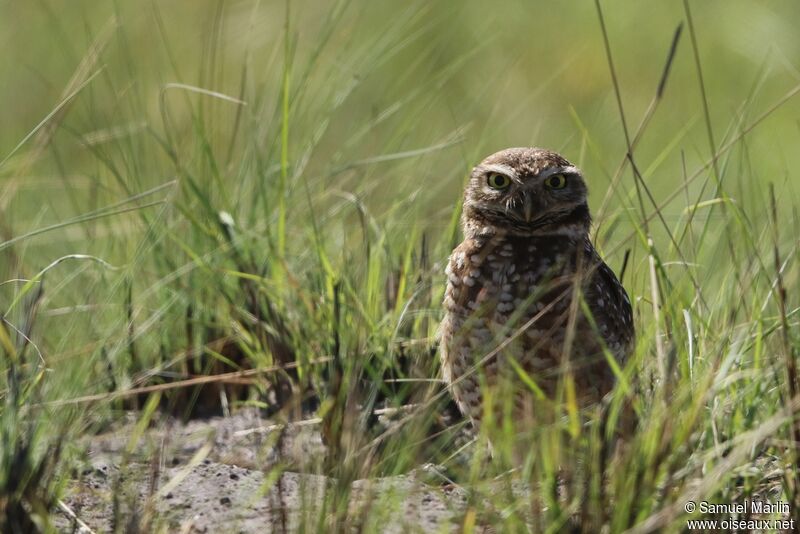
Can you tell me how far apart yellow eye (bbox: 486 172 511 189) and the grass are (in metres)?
0.39

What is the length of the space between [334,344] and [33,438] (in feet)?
4.23

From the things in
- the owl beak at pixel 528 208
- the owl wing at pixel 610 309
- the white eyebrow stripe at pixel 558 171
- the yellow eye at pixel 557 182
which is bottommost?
the owl wing at pixel 610 309

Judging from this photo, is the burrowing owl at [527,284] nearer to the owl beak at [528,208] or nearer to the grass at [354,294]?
the owl beak at [528,208]

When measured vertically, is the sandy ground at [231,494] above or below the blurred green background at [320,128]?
below

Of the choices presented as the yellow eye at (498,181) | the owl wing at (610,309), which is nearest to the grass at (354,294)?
the owl wing at (610,309)

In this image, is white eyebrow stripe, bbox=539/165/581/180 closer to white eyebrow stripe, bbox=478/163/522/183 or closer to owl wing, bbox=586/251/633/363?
white eyebrow stripe, bbox=478/163/522/183

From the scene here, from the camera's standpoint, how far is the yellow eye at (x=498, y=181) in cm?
435

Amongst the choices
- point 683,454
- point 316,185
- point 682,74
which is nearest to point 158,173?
point 316,185

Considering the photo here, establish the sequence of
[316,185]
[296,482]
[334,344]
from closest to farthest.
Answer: [296,482], [334,344], [316,185]

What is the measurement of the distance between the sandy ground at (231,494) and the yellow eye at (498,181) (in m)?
1.00

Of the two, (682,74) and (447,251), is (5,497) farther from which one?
(682,74)

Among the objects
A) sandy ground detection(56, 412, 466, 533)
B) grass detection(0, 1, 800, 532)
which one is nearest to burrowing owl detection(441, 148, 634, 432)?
grass detection(0, 1, 800, 532)

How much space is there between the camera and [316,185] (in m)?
5.44

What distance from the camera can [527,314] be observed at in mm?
4066
